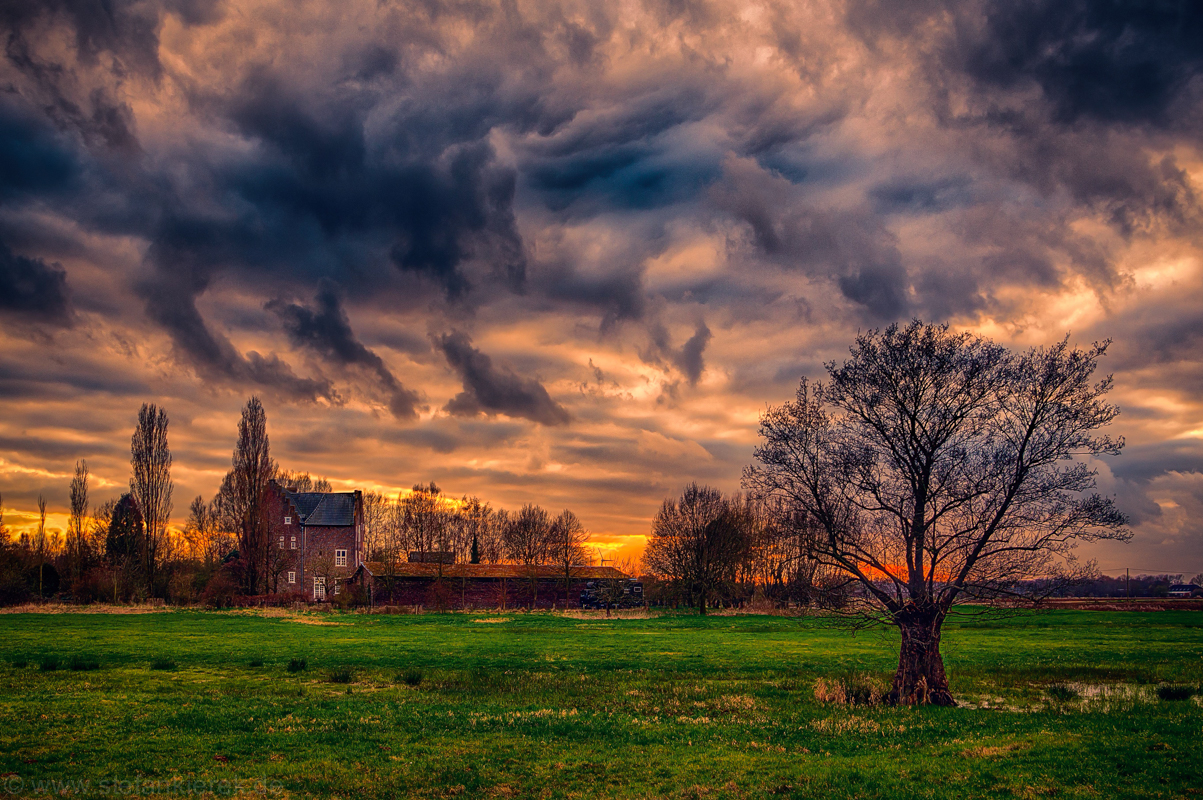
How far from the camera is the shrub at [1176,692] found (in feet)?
69.3

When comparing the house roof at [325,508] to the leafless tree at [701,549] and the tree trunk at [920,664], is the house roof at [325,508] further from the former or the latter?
the tree trunk at [920,664]

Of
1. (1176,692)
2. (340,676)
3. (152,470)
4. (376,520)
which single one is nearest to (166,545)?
(152,470)

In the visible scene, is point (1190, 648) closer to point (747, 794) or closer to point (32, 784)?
point (747, 794)

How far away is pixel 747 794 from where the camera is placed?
37.1 ft

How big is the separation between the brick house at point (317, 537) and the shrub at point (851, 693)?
79450 mm

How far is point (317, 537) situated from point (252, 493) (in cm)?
1515

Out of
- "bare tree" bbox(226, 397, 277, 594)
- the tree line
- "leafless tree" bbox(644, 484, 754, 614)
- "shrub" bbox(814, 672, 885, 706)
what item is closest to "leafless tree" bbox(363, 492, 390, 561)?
the tree line

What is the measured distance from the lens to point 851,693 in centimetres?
2119

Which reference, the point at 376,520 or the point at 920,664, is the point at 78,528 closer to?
the point at 376,520

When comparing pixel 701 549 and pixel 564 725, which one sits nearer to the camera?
pixel 564 725

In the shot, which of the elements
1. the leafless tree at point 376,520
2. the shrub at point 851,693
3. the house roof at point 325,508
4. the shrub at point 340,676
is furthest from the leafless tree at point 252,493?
the shrub at point 851,693

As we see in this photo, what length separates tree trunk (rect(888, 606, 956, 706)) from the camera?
1958 cm

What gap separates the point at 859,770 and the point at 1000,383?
12293mm

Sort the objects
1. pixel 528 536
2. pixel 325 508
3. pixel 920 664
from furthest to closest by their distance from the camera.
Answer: pixel 528 536 < pixel 325 508 < pixel 920 664
